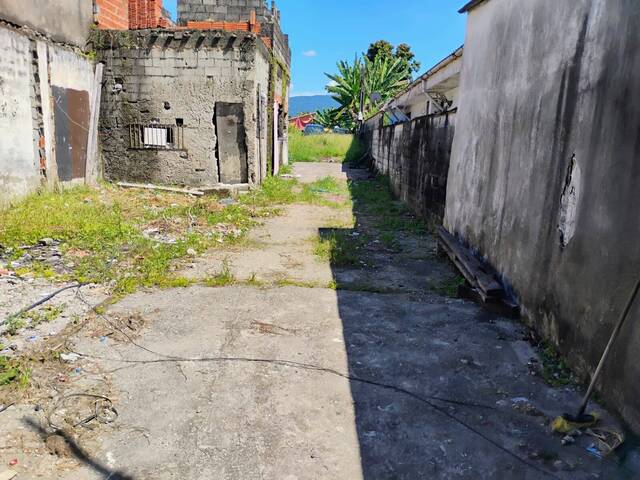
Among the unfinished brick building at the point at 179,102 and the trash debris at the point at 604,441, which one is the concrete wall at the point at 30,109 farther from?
the trash debris at the point at 604,441

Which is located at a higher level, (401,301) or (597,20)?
(597,20)

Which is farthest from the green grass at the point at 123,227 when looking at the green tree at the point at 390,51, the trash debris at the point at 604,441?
the green tree at the point at 390,51

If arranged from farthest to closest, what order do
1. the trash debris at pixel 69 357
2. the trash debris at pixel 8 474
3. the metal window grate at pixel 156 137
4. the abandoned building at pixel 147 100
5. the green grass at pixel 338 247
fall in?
the metal window grate at pixel 156 137, the abandoned building at pixel 147 100, the green grass at pixel 338 247, the trash debris at pixel 69 357, the trash debris at pixel 8 474

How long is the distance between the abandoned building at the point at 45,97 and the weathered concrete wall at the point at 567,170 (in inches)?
292

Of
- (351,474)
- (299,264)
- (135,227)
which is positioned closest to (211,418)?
(351,474)

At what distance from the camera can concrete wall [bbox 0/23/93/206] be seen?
7613 mm

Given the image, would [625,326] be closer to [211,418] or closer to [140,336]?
[211,418]

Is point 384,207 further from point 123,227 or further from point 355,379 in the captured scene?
point 355,379

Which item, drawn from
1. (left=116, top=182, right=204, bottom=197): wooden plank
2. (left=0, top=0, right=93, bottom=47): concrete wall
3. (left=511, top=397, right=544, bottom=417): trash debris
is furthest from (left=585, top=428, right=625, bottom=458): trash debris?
(left=0, top=0, right=93, bottom=47): concrete wall

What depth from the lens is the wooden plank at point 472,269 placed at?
14.2 ft

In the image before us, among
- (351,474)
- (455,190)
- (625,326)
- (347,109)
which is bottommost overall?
(351,474)

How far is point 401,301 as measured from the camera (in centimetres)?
472

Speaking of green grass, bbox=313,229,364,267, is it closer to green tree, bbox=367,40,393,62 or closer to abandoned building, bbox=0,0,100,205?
abandoned building, bbox=0,0,100,205

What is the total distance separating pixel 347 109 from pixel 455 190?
2502cm
